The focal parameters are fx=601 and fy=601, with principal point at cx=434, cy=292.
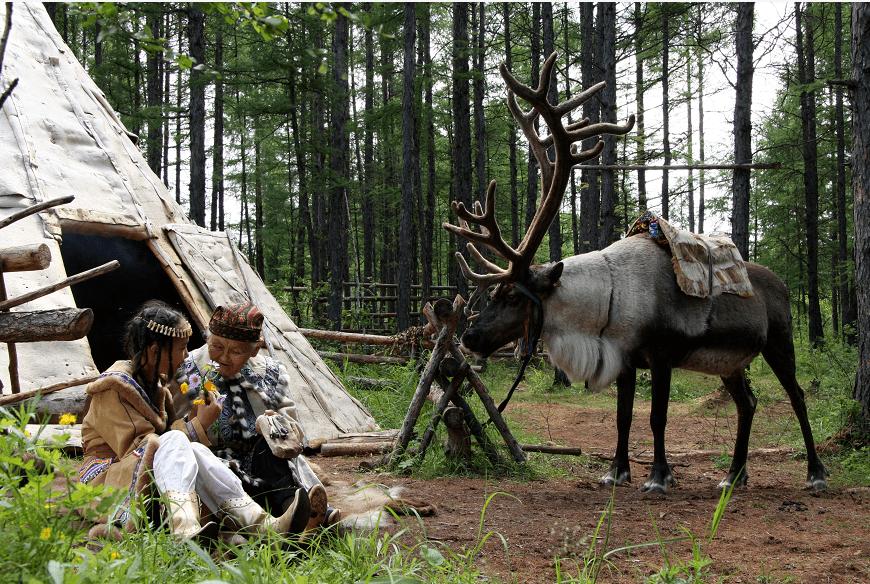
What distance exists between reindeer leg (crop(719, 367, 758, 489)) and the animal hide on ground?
2.95m

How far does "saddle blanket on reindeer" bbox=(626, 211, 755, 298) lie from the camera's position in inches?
207

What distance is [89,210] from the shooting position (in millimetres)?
6090

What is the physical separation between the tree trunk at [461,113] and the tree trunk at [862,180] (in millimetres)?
7683

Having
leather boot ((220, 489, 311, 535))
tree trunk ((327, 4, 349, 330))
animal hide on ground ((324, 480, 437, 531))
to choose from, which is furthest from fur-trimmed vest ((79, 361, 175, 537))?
tree trunk ((327, 4, 349, 330))

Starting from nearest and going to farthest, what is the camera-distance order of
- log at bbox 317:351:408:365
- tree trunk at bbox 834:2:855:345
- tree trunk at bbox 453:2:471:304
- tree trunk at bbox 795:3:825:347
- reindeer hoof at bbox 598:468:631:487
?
reindeer hoof at bbox 598:468:631:487, log at bbox 317:351:408:365, tree trunk at bbox 453:2:471:304, tree trunk at bbox 795:3:825:347, tree trunk at bbox 834:2:855:345

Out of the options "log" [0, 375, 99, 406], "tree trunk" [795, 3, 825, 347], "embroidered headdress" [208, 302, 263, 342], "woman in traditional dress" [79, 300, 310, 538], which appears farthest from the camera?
"tree trunk" [795, 3, 825, 347]

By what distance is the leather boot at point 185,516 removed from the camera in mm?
2549

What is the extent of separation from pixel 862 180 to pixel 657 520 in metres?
4.17

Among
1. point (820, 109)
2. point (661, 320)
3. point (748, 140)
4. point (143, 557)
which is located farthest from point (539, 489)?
point (820, 109)

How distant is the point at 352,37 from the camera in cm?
2655

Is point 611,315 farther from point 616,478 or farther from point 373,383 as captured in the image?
point 373,383

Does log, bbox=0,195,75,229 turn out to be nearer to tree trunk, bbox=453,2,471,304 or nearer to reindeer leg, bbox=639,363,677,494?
reindeer leg, bbox=639,363,677,494

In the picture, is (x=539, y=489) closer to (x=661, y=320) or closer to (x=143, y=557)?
(x=661, y=320)

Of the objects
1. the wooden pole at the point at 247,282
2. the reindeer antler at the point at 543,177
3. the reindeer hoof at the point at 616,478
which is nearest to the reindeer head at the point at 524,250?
the reindeer antler at the point at 543,177
